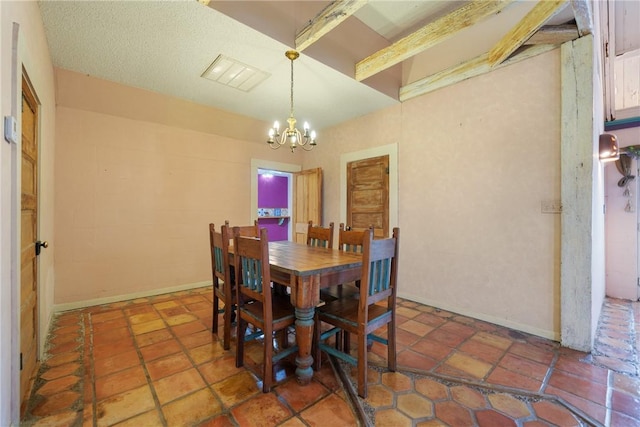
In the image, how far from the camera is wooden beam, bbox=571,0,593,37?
6.25 feet

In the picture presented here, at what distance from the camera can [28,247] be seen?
1.75 metres

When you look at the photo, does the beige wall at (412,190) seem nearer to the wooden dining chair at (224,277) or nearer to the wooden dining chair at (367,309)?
the wooden dining chair at (367,309)

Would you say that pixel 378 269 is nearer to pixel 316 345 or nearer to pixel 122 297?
pixel 316 345

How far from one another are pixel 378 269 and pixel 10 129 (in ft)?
6.37

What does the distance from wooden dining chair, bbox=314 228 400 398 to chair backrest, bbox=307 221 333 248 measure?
0.96 metres

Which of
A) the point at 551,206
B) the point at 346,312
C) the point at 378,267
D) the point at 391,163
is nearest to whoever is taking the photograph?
the point at 378,267

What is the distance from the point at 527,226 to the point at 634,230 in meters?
2.51

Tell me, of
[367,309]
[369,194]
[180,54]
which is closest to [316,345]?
[367,309]

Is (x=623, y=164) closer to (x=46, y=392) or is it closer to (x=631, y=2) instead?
(x=631, y=2)

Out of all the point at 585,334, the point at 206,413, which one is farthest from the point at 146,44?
the point at 585,334

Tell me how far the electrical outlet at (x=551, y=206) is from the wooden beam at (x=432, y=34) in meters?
1.60

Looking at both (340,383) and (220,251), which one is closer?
(340,383)

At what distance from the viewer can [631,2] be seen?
124 inches

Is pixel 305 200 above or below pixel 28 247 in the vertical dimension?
above
